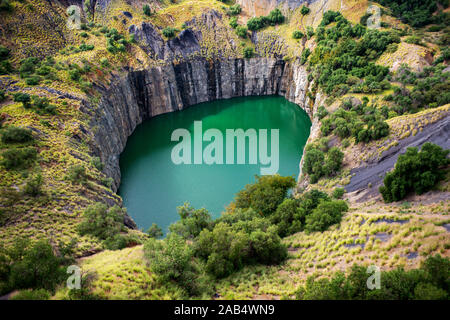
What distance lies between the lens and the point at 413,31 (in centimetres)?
5766

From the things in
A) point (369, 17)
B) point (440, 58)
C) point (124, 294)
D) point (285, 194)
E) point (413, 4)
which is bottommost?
point (124, 294)

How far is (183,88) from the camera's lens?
68562mm

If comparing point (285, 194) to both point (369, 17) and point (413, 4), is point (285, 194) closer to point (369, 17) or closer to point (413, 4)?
point (369, 17)

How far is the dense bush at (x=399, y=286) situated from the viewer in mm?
12688

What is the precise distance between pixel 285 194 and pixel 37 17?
58.7 metres

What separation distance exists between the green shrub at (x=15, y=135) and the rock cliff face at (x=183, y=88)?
473 inches

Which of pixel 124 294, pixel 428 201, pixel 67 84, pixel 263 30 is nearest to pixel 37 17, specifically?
pixel 67 84

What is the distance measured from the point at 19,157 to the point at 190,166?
80.4 feet

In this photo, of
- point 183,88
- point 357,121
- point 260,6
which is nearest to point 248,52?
point 260,6

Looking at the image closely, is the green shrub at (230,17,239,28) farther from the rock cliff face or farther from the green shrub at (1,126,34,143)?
the green shrub at (1,126,34,143)

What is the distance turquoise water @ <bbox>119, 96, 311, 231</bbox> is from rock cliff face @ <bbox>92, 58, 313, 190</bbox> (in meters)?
2.74

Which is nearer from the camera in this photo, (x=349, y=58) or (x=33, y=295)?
(x=33, y=295)

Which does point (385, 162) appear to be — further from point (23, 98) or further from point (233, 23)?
point (233, 23)

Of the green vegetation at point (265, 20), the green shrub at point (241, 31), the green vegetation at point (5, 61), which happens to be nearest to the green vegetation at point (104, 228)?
the green vegetation at point (5, 61)
